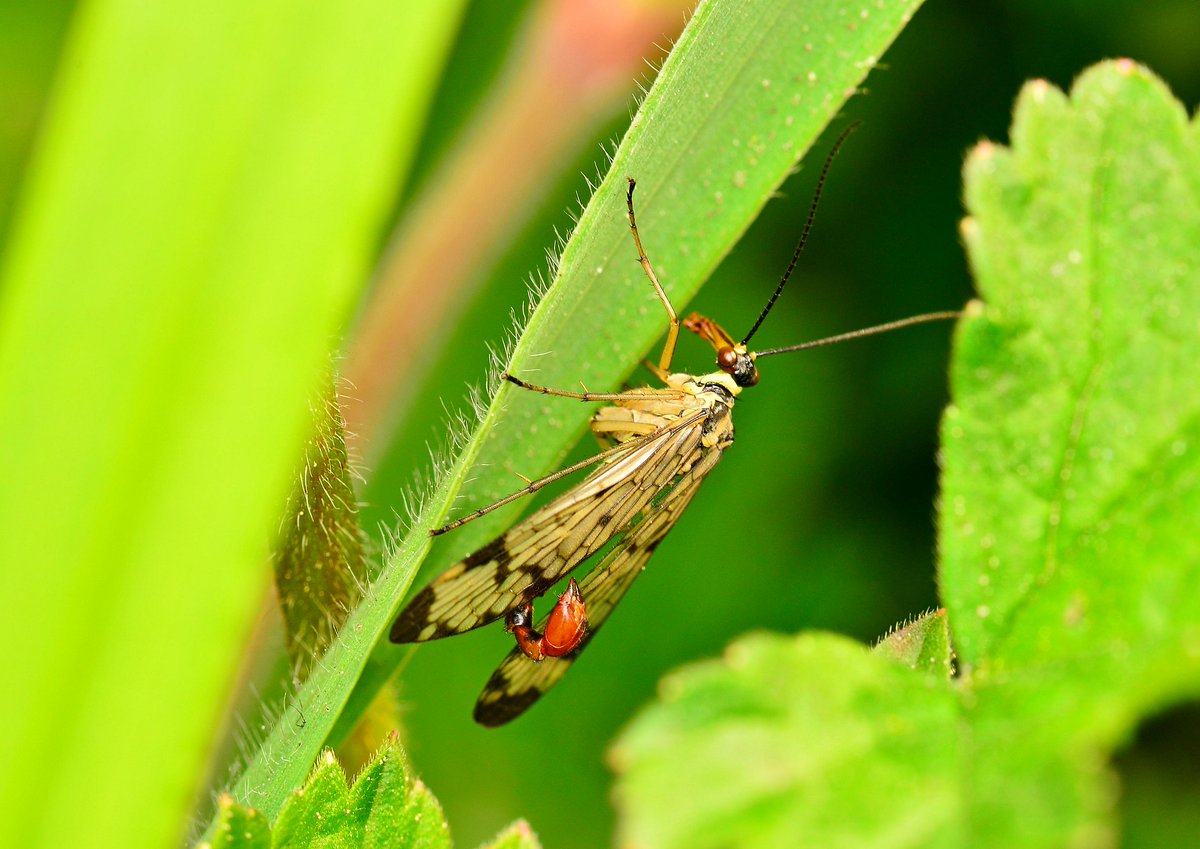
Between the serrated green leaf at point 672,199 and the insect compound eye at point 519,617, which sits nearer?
the serrated green leaf at point 672,199

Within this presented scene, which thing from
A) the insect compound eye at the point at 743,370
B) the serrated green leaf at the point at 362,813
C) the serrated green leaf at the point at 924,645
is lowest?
the serrated green leaf at the point at 362,813

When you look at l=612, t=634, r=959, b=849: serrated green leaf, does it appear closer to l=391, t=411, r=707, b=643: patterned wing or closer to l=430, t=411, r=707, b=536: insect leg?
l=430, t=411, r=707, b=536: insect leg


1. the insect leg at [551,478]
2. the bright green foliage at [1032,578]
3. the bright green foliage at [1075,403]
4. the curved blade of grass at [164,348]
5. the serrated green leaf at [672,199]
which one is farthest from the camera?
the insect leg at [551,478]

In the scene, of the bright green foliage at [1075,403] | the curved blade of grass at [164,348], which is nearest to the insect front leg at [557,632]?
the bright green foliage at [1075,403]

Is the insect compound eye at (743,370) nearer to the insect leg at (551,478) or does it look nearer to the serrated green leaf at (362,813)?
the insect leg at (551,478)

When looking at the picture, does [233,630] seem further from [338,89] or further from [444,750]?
[444,750]
